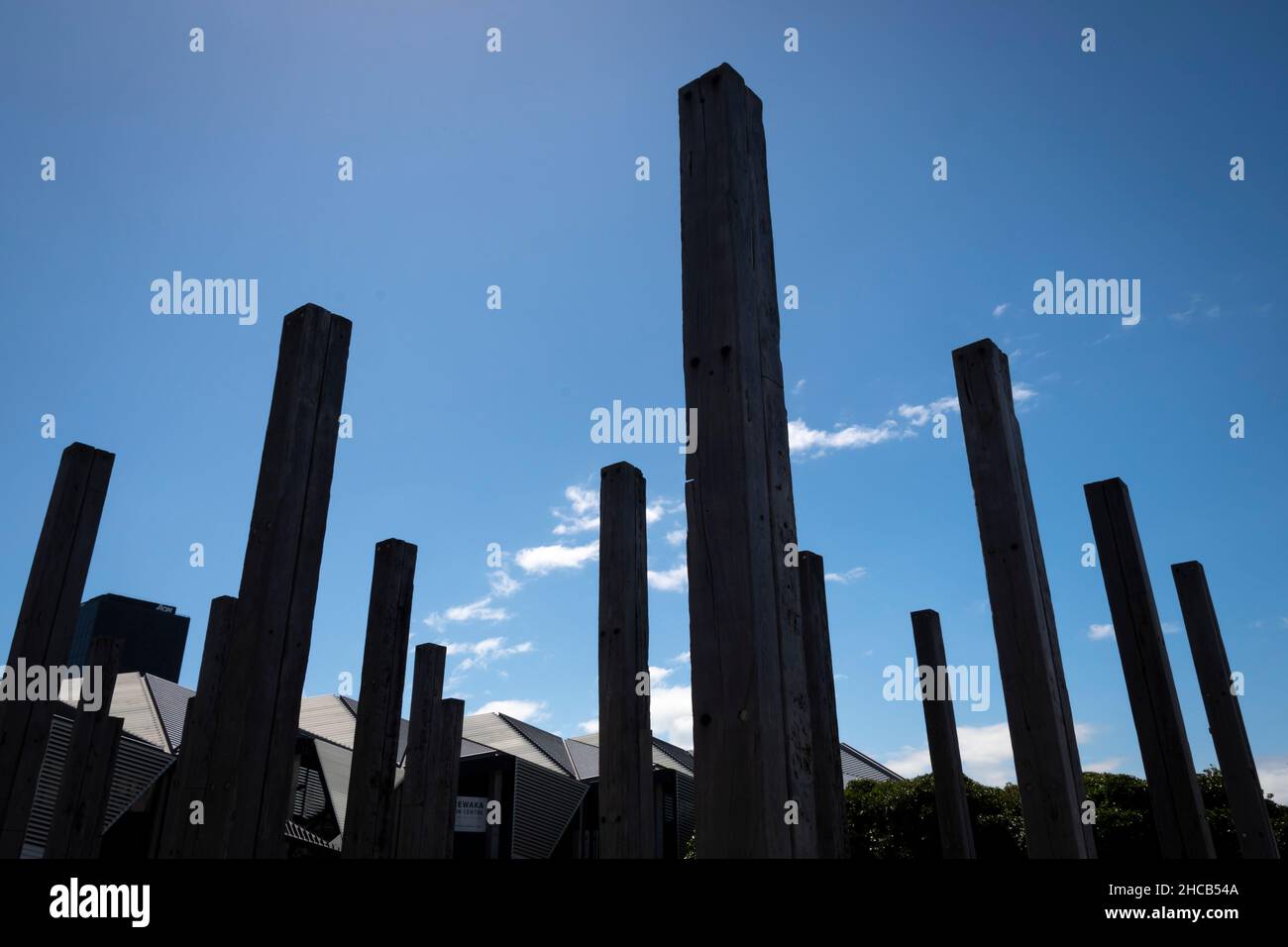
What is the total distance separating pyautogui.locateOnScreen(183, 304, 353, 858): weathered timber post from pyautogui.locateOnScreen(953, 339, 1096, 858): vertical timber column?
2.87m

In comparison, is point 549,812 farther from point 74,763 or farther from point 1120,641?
point 1120,641

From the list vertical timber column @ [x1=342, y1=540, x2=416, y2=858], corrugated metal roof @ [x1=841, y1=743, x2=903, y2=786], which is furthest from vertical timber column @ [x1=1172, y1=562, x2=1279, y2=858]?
corrugated metal roof @ [x1=841, y1=743, x2=903, y2=786]

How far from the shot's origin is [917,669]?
26.3ft

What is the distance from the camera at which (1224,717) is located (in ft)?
21.5

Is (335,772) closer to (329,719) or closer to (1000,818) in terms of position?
(329,719)

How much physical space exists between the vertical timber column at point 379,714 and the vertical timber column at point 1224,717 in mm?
5662

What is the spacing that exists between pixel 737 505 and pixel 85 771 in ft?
26.4

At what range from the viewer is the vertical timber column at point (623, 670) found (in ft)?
17.3

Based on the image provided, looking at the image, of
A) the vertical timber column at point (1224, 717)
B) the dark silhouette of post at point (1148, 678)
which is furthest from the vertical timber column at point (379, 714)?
the vertical timber column at point (1224, 717)

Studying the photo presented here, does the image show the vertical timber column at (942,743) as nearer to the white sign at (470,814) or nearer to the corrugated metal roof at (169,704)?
the white sign at (470,814)

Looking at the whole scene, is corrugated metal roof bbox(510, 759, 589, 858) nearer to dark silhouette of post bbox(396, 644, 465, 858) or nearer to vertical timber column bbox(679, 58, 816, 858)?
dark silhouette of post bbox(396, 644, 465, 858)

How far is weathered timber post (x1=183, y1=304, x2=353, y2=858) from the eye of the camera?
3.10 meters
